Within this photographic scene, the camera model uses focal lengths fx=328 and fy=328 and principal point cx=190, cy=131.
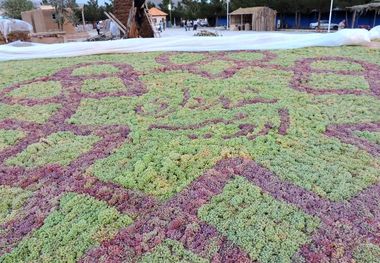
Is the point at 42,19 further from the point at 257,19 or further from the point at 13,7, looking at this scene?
the point at 257,19

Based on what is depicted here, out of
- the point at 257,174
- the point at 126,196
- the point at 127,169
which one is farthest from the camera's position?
the point at 127,169

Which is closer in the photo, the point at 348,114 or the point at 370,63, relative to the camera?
the point at 348,114

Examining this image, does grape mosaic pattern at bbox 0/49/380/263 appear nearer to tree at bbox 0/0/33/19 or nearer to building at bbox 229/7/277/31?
building at bbox 229/7/277/31

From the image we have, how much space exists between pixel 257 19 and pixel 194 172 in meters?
23.6

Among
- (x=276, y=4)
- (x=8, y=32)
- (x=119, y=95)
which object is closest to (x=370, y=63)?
(x=119, y=95)

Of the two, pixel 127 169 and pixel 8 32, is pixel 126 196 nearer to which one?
pixel 127 169

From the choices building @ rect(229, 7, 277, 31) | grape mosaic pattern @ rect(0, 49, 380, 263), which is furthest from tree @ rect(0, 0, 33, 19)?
grape mosaic pattern @ rect(0, 49, 380, 263)

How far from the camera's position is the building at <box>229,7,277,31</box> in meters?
23.9

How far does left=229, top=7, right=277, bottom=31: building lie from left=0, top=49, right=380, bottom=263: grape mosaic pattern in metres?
20.5

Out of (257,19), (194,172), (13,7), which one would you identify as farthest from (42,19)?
(194,172)

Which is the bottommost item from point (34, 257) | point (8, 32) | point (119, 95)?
point (34, 257)

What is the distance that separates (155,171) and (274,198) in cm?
100

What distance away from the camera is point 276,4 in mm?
27250

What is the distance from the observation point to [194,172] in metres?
2.76
